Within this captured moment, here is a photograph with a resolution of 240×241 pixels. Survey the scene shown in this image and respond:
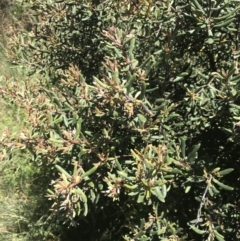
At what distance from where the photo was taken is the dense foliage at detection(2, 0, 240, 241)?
67.2 inches

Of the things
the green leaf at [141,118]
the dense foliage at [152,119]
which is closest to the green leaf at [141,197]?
the dense foliage at [152,119]

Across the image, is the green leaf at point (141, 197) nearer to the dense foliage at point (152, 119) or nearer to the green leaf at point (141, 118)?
the dense foliage at point (152, 119)

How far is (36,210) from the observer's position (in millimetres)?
3520

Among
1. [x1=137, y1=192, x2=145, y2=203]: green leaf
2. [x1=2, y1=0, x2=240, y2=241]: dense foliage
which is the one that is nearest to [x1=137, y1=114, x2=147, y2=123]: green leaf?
[x1=2, y1=0, x2=240, y2=241]: dense foliage

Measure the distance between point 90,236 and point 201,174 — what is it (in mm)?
1575

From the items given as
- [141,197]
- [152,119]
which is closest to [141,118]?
[152,119]

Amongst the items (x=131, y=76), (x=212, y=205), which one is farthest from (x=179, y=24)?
(x=212, y=205)

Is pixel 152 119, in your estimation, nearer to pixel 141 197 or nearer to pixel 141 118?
pixel 141 118

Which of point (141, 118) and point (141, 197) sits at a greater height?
point (141, 118)

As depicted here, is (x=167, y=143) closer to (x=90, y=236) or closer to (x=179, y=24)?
(x=179, y=24)

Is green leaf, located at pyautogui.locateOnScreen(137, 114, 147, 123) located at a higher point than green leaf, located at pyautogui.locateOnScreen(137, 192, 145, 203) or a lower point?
higher

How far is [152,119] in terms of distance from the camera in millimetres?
1818

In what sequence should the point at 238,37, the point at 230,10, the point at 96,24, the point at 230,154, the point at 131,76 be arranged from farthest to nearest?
the point at 96,24 → the point at 230,154 → the point at 238,37 → the point at 230,10 → the point at 131,76

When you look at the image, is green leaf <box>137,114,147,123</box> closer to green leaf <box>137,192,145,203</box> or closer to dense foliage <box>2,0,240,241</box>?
dense foliage <box>2,0,240,241</box>
